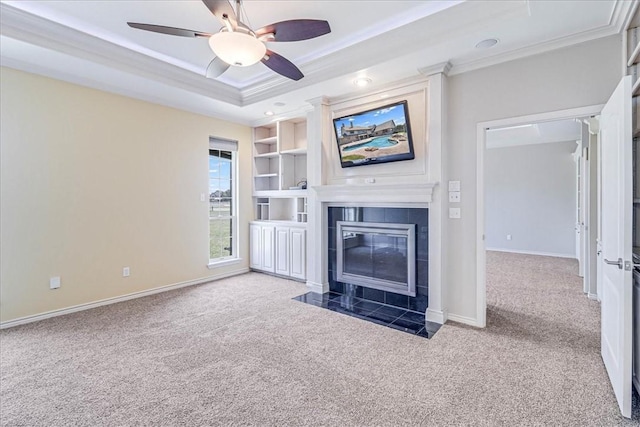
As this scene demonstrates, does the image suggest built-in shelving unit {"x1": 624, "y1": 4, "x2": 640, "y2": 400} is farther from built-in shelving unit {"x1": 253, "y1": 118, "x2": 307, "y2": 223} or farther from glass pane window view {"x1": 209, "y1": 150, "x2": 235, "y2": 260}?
glass pane window view {"x1": 209, "y1": 150, "x2": 235, "y2": 260}

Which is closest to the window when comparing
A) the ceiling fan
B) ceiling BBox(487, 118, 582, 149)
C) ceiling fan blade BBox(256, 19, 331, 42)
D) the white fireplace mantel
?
the white fireplace mantel

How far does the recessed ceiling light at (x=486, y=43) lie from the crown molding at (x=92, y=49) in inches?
128

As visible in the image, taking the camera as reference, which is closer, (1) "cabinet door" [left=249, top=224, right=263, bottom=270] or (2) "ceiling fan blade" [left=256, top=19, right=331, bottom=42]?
(2) "ceiling fan blade" [left=256, top=19, right=331, bottom=42]

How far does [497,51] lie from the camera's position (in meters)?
2.96

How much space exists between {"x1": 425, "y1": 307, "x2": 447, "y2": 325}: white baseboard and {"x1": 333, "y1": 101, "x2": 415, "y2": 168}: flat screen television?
174cm

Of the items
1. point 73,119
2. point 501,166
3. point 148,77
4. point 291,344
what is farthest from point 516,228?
point 73,119

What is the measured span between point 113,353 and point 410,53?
384 centimetres

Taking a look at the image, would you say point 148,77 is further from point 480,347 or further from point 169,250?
point 480,347

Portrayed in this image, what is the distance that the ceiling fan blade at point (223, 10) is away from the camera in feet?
6.44

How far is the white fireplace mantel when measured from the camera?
3430 millimetres

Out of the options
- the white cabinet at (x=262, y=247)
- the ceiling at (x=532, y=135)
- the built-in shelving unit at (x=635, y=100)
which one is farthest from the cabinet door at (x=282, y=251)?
the ceiling at (x=532, y=135)

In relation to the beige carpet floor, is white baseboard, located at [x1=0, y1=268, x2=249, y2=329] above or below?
above

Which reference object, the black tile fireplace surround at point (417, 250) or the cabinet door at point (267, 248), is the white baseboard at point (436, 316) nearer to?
the black tile fireplace surround at point (417, 250)

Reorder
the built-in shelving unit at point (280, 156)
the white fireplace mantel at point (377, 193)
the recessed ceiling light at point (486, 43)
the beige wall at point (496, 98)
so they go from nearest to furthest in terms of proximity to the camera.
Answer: the beige wall at point (496, 98) < the recessed ceiling light at point (486, 43) < the white fireplace mantel at point (377, 193) < the built-in shelving unit at point (280, 156)
